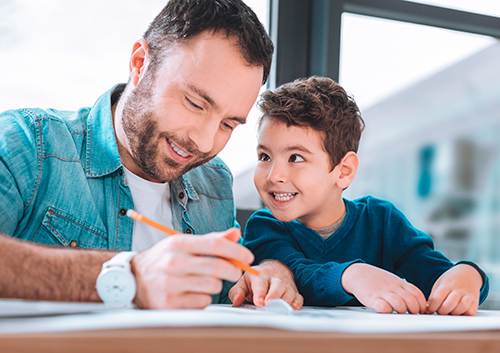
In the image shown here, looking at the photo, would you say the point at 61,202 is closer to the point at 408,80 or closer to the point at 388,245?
the point at 388,245

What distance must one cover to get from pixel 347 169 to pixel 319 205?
159 millimetres

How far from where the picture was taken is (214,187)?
1456 millimetres

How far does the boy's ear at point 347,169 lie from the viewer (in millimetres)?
1311

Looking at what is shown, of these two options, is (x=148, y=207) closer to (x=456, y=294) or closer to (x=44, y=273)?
(x=44, y=273)

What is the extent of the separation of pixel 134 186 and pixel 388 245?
77 centimetres

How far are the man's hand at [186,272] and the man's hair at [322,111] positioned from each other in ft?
2.24

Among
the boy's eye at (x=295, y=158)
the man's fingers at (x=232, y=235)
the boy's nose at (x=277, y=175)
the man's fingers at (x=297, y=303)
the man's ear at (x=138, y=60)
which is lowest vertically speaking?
the man's fingers at (x=297, y=303)

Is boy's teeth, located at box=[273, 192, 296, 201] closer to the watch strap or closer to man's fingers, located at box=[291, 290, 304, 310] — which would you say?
man's fingers, located at box=[291, 290, 304, 310]

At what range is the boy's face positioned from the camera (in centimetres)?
121

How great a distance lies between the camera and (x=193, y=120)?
1.08 meters

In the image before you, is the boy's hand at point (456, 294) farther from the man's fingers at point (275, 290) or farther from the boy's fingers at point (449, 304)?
the man's fingers at point (275, 290)

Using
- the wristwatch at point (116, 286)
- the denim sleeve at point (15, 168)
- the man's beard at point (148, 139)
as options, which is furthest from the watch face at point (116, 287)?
the man's beard at point (148, 139)

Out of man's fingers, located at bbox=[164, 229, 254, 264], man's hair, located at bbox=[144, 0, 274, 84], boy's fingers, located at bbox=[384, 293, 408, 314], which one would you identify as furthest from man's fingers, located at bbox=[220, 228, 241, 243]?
man's hair, located at bbox=[144, 0, 274, 84]

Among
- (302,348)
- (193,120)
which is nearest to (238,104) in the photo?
(193,120)
